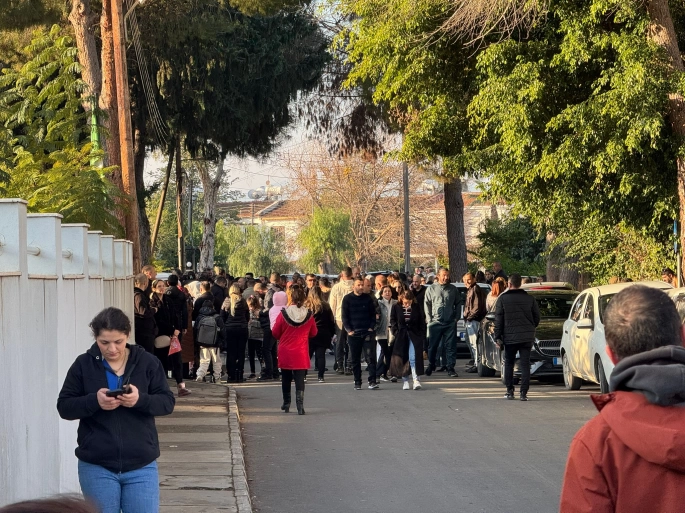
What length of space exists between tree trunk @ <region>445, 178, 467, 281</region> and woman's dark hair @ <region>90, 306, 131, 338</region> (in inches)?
1055

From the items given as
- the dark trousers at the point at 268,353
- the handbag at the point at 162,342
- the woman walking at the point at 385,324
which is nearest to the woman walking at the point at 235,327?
the dark trousers at the point at 268,353

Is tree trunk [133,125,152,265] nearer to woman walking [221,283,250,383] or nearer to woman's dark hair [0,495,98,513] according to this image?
woman walking [221,283,250,383]

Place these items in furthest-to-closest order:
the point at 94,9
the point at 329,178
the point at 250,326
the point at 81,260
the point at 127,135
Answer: the point at 329,178 → the point at 94,9 → the point at 127,135 → the point at 250,326 → the point at 81,260

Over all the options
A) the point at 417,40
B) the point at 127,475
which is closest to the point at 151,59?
the point at 417,40

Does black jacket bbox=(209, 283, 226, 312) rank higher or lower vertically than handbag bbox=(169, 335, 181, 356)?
higher

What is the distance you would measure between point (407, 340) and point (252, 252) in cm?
9710

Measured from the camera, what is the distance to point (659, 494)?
325cm

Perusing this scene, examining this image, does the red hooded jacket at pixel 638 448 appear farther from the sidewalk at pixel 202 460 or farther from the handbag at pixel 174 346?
the handbag at pixel 174 346

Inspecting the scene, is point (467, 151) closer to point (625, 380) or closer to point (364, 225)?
point (625, 380)

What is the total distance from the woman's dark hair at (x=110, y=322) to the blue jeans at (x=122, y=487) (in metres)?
0.71

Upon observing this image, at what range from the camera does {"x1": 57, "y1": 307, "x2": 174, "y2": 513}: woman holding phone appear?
5840 millimetres

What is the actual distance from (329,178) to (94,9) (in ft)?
163

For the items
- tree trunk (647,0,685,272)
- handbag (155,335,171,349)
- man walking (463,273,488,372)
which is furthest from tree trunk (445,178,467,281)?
handbag (155,335,171,349)

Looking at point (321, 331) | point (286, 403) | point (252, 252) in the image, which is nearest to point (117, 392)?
point (286, 403)
